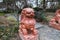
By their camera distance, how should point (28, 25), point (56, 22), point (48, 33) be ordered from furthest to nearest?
point (56, 22), point (48, 33), point (28, 25)

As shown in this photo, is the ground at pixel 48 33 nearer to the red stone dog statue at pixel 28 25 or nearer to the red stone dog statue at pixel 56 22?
the red stone dog statue at pixel 56 22

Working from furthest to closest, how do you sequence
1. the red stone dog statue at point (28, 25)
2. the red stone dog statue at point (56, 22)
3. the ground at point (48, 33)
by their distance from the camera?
1. the red stone dog statue at point (56, 22)
2. the ground at point (48, 33)
3. the red stone dog statue at point (28, 25)

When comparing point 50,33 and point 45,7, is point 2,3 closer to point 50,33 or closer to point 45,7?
point 45,7

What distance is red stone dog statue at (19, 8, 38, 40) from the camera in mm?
4406

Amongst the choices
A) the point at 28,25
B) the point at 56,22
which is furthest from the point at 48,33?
the point at 28,25

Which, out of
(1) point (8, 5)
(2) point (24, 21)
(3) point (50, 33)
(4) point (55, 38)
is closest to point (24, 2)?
(1) point (8, 5)

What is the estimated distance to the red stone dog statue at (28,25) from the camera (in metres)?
4.41

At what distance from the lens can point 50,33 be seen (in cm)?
592

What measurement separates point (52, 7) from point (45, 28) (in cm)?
314

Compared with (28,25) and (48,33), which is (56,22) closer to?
(48,33)

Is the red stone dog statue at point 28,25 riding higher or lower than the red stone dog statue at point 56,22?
higher

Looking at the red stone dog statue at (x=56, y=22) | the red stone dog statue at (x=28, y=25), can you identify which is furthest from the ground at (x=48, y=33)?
the red stone dog statue at (x=28, y=25)

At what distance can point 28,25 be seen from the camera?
14.7 ft

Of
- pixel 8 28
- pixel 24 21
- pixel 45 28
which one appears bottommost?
pixel 45 28
